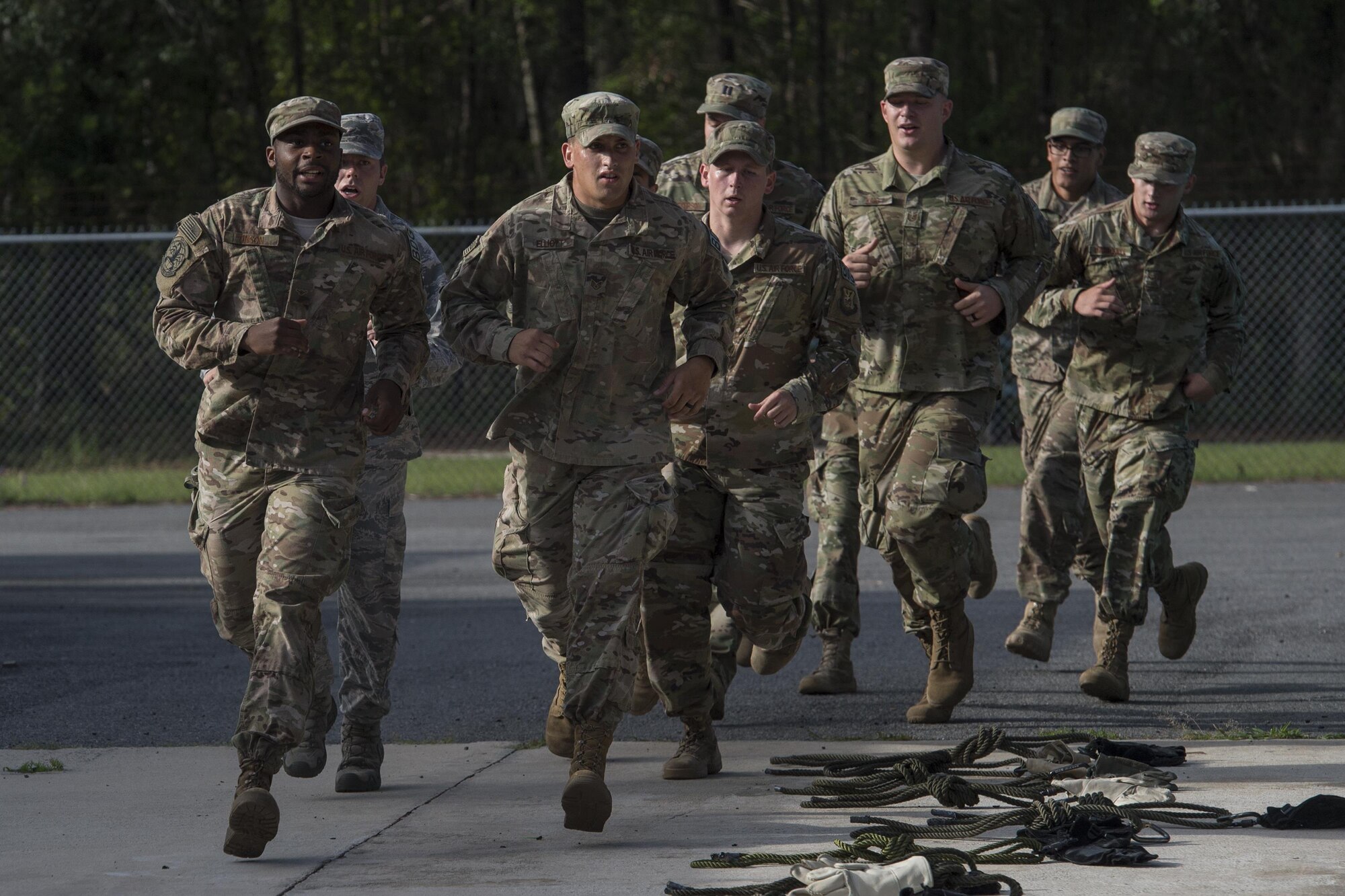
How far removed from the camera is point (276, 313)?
18.0 feet

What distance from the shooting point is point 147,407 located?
19.0 meters

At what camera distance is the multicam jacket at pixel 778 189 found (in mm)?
7672

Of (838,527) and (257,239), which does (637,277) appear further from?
(838,527)

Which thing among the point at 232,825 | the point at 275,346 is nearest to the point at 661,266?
the point at 275,346

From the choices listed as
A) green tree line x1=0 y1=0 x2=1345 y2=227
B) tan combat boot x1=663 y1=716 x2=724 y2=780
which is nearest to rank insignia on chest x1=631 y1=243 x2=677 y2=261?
tan combat boot x1=663 y1=716 x2=724 y2=780

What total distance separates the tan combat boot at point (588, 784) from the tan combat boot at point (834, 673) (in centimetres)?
259

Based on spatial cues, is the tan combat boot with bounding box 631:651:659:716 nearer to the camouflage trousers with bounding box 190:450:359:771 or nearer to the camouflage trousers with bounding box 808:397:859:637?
the camouflage trousers with bounding box 808:397:859:637

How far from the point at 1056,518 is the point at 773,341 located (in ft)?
8.53

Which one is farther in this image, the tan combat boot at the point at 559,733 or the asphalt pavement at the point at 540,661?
the asphalt pavement at the point at 540,661

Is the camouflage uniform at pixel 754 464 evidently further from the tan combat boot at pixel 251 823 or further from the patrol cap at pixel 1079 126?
the patrol cap at pixel 1079 126

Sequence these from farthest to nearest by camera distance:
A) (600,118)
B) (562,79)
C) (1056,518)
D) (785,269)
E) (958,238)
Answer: (562,79), (1056,518), (958,238), (785,269), (600,118)

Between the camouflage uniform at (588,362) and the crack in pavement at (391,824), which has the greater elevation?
the camouflage uniform at (588,362)

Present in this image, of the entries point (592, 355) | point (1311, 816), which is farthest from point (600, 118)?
point (1311, 816)

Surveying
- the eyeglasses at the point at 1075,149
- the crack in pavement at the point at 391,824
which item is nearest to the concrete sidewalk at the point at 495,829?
the crack in pavement at the point at 391,824
